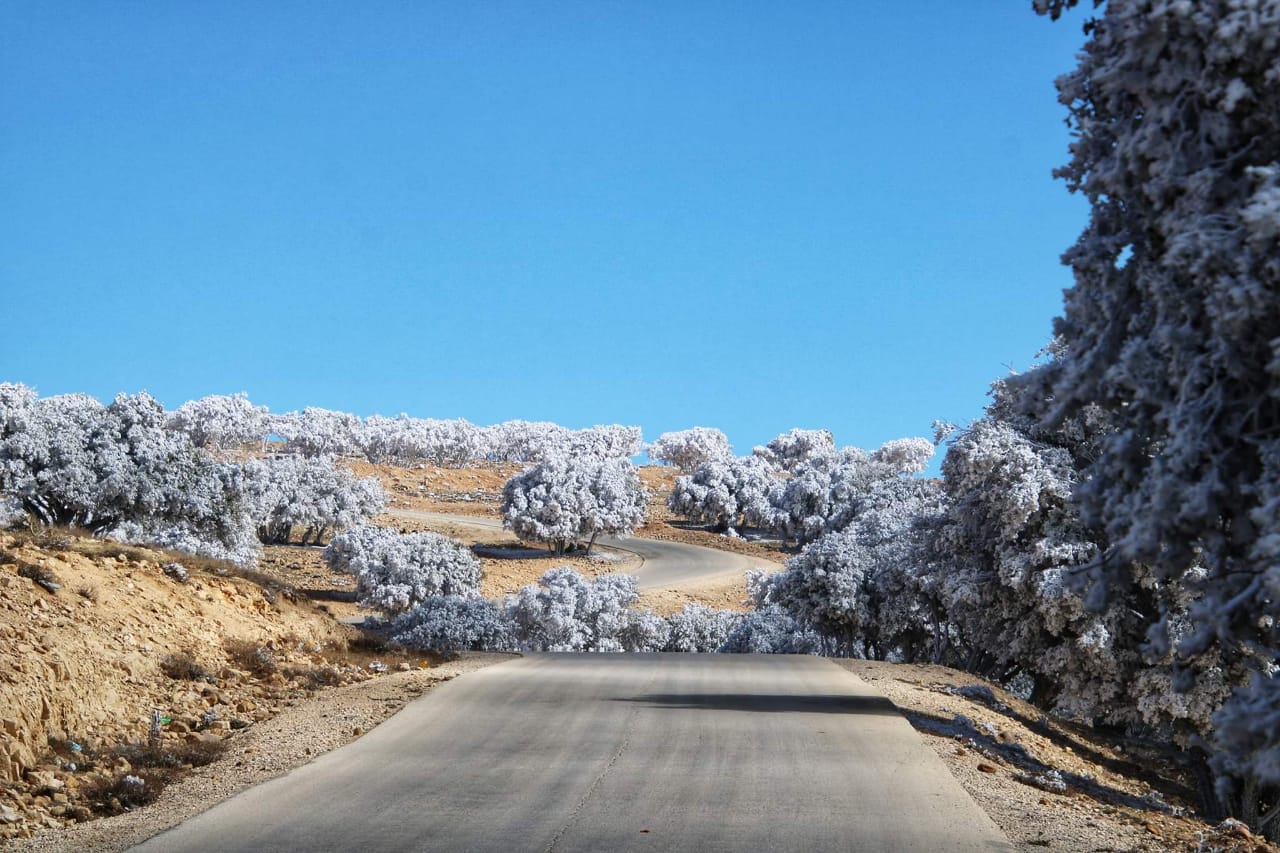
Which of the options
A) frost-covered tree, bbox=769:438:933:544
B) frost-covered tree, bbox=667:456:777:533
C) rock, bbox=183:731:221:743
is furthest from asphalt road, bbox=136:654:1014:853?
frost-covered tree, bbox=667:456:777:533

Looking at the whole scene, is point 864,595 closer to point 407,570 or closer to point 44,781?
point 407,570

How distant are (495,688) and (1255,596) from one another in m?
15.2

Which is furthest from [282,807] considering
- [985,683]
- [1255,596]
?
[985,683]

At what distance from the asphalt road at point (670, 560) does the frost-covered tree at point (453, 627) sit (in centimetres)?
2536

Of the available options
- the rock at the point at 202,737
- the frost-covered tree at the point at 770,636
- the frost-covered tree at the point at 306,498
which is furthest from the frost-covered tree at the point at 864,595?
the frost-covered tree at the point at 306,498

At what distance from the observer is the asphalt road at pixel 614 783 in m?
10.9

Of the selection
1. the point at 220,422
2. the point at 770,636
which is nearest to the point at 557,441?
the point at 220,422

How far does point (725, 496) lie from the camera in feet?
320

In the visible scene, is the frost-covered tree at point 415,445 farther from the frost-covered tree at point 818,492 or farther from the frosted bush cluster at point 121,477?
the frosted bush cluster at point 121,477

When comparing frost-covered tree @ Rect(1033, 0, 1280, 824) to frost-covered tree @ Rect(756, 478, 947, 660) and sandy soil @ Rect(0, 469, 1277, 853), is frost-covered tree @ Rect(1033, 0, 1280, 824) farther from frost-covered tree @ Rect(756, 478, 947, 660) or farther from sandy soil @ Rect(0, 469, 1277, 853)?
frost-covered tree @ Rect(756, 478, 947, 660)

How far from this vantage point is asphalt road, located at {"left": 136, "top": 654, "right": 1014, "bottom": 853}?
10938mm

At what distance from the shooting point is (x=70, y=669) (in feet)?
49.6

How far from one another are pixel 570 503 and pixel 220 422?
8017 cm

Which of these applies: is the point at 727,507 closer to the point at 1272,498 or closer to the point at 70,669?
the point at 70,669
